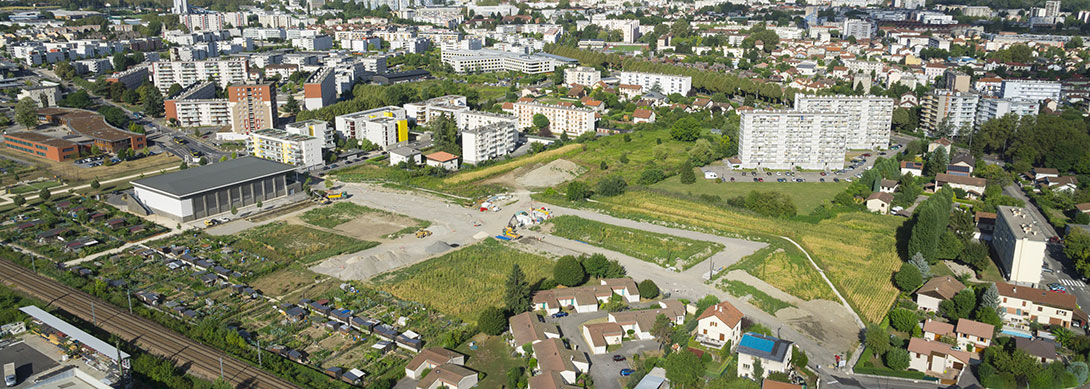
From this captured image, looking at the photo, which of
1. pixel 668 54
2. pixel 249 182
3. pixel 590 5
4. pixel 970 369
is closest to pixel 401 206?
pixel 249 182

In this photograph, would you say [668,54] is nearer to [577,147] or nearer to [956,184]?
[577,147]

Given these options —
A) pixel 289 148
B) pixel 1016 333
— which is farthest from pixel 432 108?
pixel 1016 333

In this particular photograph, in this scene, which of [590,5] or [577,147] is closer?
[577,147]

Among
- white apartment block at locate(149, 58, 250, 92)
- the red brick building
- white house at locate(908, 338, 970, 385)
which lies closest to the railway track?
white house at locate(908, 338, 970, 385)

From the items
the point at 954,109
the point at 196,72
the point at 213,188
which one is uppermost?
the point at 196,72

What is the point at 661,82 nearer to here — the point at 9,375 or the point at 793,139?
the point at 793,139

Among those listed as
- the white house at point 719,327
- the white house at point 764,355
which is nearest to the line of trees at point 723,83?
the white house at point 719,327

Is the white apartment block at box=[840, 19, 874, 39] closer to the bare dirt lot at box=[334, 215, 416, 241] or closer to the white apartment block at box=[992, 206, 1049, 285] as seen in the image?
the white apartment block at box=[992, 206, 1049, 285]

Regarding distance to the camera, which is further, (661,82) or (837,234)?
(661,82)
